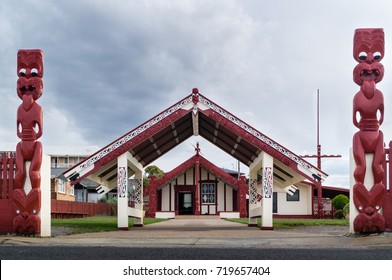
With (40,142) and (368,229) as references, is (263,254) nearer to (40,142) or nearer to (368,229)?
(368,229)

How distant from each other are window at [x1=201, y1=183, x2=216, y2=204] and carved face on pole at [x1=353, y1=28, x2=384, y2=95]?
27.1 m

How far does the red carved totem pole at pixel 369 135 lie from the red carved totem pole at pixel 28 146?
8.72 m

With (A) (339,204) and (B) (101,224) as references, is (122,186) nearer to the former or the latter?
(B) (101,224)

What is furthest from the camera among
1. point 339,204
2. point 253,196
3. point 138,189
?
point 339,204

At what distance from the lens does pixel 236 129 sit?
18.2m

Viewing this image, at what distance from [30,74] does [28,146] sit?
2.08 metres

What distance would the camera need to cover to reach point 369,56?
14836 mm

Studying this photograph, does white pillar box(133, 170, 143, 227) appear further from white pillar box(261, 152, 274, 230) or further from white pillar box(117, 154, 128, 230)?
white pillar box(261, 152, 274, 230)

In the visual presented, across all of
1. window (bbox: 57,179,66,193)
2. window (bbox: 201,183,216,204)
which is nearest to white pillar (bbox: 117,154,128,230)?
window (bbox: 201,183,216,204)

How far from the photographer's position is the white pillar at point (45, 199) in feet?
48.6

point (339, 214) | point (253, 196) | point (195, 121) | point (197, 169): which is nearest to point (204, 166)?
point (197, 169)

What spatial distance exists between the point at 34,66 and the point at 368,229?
10.3 metres

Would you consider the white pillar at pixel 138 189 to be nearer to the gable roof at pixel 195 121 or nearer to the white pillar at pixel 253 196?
the gable roof at pixel 195 121

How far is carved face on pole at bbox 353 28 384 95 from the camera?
48.3ft
